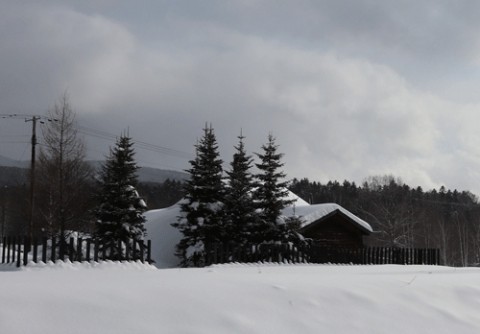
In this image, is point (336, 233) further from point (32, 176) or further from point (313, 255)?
point (32, 176)

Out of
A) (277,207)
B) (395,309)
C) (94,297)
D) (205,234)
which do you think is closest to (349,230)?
(277,207)

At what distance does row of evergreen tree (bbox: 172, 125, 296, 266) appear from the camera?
2650 centimetres

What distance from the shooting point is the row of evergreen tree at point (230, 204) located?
2650 centimetres

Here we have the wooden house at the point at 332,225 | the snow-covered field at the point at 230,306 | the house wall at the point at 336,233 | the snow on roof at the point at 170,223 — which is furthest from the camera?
the house wall at the point at 336,233

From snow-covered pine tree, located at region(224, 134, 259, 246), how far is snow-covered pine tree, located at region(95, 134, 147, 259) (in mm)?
4833

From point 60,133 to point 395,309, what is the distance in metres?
26.1

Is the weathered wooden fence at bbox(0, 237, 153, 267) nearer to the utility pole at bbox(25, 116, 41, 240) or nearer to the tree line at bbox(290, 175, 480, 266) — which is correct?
the utility pole at bbox(25, 116, 41, 240)

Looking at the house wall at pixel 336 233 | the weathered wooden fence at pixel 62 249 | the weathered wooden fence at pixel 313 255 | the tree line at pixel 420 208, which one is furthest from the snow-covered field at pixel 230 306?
the tree line at pixel 420 208

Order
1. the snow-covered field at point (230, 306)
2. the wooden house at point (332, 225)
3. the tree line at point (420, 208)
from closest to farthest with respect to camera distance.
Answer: the snow-covered field at point (230, 306) → the wooden house at point (332, 225) → the tree line at point (420, 208)

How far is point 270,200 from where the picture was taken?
26531 millimetres

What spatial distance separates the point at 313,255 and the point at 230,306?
60.2 feet

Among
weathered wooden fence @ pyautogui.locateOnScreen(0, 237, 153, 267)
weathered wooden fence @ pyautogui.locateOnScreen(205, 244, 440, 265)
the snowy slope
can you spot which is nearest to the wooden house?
the snowy slope

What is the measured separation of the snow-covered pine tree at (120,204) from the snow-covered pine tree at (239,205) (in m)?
4.83

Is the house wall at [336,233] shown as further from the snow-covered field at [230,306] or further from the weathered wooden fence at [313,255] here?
the snow-covered field at [230,306]
